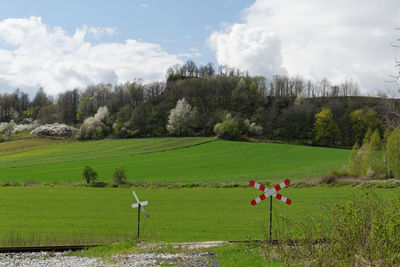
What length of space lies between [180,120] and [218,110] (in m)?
13.8

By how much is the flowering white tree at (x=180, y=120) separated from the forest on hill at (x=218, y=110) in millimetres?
264

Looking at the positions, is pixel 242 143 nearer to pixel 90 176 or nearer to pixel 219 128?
pixel 219 128

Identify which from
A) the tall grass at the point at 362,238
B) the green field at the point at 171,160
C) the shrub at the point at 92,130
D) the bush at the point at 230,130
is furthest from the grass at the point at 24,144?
the tall grass at the point at 362,238

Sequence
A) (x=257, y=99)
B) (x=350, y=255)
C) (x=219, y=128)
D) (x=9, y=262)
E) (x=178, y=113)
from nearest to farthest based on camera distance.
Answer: (x=350, y=255), (x=9, y=262), (x=219, y=128), (x=178, y=113), (x=257, y=99)

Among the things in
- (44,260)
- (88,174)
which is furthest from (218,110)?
(44,260)

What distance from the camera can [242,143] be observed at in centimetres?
7562

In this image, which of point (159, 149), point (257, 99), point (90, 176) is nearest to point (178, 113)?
point (159, 149)

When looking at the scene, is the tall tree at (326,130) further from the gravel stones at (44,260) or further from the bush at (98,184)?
the gravel stones at (44,260)

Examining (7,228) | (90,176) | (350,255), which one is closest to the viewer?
(350,255)

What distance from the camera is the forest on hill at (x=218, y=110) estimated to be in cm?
8112

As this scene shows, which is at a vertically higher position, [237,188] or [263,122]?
[263,122]

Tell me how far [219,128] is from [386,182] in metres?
48.5

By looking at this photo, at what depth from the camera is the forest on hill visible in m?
81.1

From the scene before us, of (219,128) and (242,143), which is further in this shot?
(219,128)
